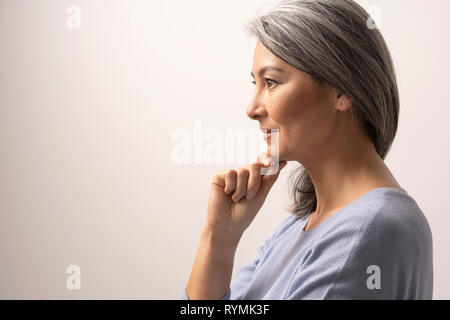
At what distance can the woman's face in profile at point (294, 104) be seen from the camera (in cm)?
105

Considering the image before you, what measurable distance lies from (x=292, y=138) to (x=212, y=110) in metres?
1.43

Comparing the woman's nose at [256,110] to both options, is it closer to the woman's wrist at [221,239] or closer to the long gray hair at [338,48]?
the long gray hair at [338,48]

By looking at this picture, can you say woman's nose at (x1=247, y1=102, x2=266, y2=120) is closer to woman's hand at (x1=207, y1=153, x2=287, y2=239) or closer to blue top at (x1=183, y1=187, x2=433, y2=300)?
woman's hand at (x1=207, y1=153, x2=287, y2=239)

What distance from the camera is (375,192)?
97 centimetres

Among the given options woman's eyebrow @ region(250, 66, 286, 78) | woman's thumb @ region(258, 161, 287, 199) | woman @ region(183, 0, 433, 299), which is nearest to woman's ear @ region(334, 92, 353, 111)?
woman @ region(183, 0, 433, 299)

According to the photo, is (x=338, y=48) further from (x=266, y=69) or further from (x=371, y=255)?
(x=371, y=255)

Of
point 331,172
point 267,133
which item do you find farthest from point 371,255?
point 267,133

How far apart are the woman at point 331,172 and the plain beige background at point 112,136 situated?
1245mm

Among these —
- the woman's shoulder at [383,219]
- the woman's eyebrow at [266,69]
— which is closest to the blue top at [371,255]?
the woman's shoulder at [383,219]

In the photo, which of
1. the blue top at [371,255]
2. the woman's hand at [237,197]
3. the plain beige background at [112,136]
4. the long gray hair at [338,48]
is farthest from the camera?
the plain beige background at [112,136]

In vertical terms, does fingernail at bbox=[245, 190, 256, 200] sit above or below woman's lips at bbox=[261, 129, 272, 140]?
below

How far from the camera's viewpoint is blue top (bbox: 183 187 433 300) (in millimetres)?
894

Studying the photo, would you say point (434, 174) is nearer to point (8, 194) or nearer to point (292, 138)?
point (292, 138)
